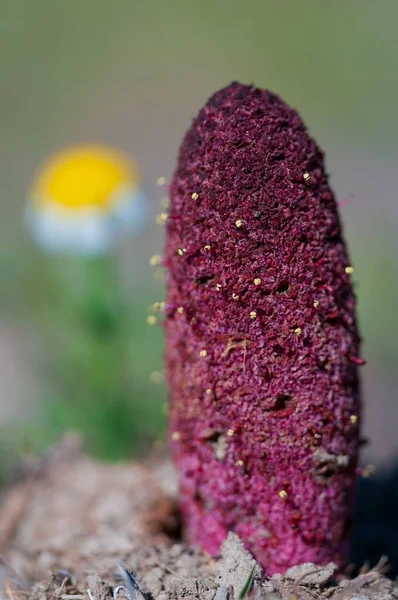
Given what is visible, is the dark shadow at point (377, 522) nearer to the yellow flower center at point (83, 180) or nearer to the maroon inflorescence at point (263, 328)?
the maroon inflorescence at point (263, 328)

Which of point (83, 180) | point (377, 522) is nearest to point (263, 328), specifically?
point (377, 522)

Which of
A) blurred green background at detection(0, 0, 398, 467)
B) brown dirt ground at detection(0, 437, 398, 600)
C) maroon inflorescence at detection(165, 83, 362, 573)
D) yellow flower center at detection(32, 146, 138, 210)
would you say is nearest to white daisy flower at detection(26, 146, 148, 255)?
yellow flower center at detection(32, 146, 138, 210)

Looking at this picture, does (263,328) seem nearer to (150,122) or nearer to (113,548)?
(113,548)

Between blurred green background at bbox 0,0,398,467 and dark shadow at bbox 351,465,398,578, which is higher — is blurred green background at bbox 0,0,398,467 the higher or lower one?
the higher one

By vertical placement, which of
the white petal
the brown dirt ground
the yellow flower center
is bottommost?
the brown dirt ground

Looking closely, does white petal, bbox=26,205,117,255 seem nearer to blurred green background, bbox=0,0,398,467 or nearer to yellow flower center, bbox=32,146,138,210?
yellow flower center, bbox=32,146,138,210

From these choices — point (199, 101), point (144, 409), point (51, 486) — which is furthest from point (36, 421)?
point (199, 101)

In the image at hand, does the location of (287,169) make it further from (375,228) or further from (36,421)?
(375,228)
